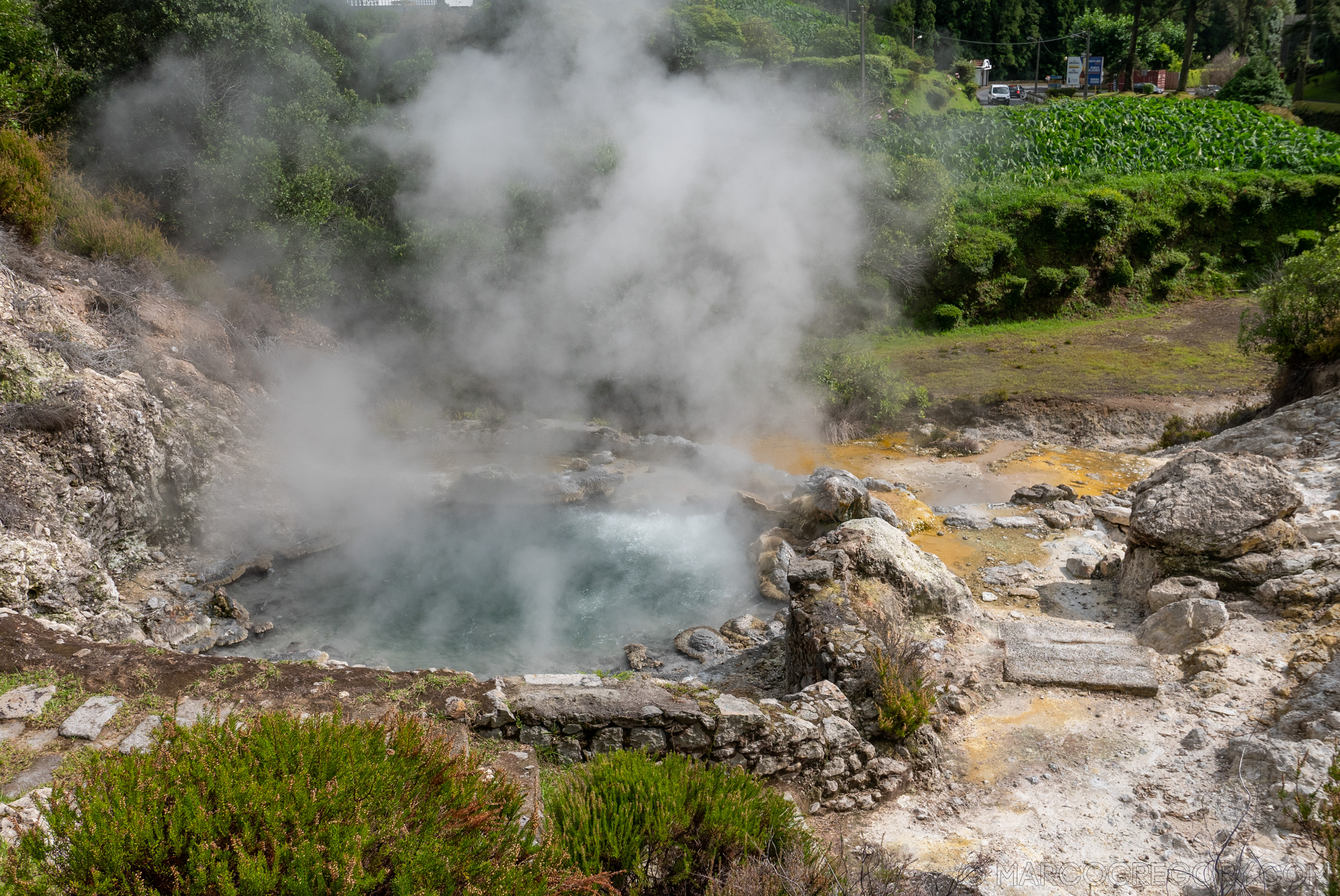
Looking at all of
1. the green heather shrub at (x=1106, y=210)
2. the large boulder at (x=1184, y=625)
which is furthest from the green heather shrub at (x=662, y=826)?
the green heather shrub at (x=1106, y=210)

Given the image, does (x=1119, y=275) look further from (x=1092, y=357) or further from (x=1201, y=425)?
(x=1201, y=425)

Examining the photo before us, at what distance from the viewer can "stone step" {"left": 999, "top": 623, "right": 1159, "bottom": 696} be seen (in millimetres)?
5090

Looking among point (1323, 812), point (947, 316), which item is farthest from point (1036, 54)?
point (1323, 812)

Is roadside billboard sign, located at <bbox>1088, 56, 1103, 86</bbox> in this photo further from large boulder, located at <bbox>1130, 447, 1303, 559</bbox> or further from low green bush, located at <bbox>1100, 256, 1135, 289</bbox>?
large boulder, located at <bbox>1130, 447, 1303, 559</bbox>

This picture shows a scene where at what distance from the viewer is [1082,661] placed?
17.5ft

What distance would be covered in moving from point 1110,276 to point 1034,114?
6953mm

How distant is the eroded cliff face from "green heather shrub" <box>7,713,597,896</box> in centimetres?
432

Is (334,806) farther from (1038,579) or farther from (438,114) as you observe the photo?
A: (438,114)

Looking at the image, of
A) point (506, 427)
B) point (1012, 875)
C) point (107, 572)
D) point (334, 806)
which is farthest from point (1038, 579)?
point (107, 572)

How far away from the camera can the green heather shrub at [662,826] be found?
2.97m

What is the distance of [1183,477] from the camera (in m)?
6.48

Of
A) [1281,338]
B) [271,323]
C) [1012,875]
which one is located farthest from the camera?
[271,323]

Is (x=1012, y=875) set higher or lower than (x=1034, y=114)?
lower

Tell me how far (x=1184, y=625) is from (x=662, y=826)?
4194mm
